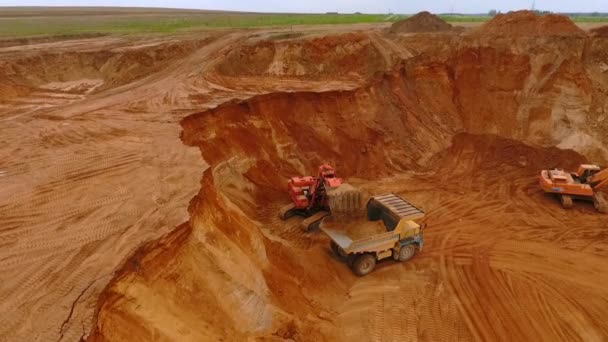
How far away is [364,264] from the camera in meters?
10.1

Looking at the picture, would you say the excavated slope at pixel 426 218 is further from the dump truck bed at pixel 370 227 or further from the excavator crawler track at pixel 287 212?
the dump truck bed at pixel 370 227

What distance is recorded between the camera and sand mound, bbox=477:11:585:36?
20250 mm

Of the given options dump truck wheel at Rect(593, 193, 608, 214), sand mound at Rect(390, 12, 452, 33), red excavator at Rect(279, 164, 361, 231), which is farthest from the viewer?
sand mound at Rect(390, 12, 452, 33)

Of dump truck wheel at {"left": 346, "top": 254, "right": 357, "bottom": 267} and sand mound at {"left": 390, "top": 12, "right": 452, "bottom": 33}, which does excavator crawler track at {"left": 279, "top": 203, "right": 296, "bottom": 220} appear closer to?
dump truck wheel at {"left": 346, "top": 254, "right": 357, "bottom": 267}

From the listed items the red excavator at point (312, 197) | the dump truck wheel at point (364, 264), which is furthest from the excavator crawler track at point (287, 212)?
the dump truck wheel at point (364, 264)

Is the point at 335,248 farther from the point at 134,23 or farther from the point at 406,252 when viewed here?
the point at 134,23

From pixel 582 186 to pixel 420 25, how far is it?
19537 millimetres

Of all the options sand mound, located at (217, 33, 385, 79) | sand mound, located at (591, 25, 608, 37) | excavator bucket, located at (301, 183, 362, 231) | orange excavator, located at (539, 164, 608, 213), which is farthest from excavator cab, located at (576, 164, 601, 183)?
sand mound, located at (217, 33, 385, 79)

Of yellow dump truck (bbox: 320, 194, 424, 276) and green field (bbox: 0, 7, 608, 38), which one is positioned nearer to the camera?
yellow dump truck (bbox: 320, 194, 424, 276)

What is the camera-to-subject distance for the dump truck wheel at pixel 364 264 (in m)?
10.0

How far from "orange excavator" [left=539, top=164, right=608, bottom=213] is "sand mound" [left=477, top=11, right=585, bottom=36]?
9.24 m

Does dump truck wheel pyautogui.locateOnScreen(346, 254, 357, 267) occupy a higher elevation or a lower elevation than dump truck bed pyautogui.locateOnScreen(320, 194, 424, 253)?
lower

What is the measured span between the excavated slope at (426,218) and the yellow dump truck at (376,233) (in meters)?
0.42

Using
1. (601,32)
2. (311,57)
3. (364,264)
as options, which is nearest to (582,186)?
(364,264)
